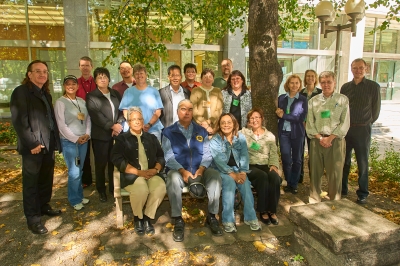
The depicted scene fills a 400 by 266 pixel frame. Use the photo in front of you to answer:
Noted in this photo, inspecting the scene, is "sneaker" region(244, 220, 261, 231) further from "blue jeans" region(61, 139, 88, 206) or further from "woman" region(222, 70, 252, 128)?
"blue jeans" region(61, 139, 88, 206)

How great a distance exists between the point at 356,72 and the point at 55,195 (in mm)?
5381

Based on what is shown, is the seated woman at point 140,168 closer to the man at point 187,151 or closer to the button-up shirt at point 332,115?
the man at point 187,151

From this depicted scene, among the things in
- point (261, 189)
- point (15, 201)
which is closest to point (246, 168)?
point (261, 189)

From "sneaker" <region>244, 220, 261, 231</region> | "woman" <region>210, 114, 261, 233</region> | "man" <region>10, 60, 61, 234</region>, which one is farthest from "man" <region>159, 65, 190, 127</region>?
"sneaker" <region>244, 220, 261, 231</region>

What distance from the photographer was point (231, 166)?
4156 mm

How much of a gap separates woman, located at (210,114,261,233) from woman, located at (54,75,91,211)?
1926 millimetres

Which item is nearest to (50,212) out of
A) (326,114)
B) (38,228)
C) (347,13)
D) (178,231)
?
(38,228)

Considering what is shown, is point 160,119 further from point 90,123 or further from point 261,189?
point 261,189

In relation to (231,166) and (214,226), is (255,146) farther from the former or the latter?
(214,226)

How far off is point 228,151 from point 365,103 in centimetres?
235

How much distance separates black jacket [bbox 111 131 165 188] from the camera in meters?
3.86

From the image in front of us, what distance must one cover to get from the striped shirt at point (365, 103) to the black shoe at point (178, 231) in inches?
122

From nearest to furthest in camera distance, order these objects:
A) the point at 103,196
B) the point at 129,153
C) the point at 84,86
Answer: the point at 129,153 < the point at 103,196 < the point at 84,86

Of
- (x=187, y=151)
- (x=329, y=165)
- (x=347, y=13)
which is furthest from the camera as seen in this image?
(x=347, y=13)
